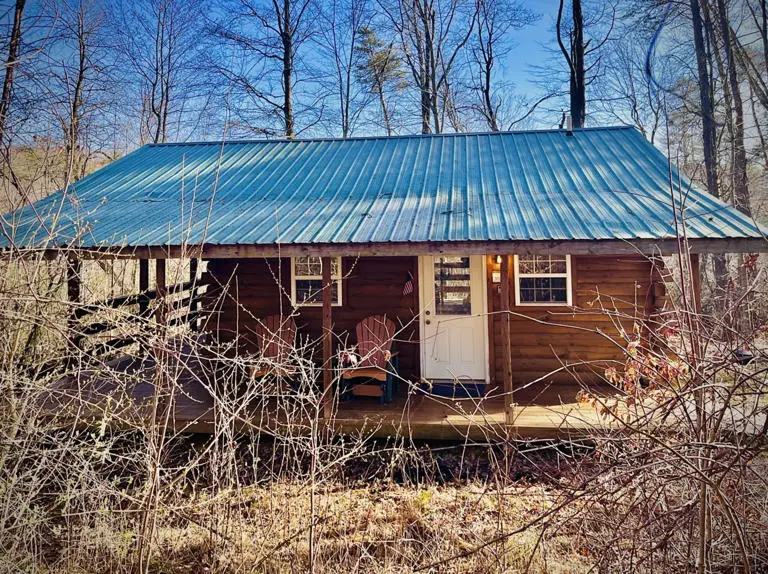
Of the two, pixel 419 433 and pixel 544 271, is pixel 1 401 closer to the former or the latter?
pixel 419 433

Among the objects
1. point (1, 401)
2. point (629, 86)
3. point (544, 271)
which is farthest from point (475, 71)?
point (1, 401)

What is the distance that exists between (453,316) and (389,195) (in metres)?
2.25

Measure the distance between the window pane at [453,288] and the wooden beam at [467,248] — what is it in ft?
7.19

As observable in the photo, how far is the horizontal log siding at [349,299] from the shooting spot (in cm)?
823

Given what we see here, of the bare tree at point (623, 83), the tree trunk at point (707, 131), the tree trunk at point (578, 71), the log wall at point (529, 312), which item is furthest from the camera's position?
the tree trunk at point (578, 71)

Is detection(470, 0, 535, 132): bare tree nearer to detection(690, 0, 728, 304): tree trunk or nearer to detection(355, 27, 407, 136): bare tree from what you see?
detection(355, 27, 407, 136): bare tree

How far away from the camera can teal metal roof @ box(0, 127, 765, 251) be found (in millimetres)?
6047

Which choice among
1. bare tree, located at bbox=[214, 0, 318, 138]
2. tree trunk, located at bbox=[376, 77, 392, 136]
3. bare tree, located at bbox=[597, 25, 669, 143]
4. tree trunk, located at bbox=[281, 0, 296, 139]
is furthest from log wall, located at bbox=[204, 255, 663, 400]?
tree trunk, located at bbox=[376, 77, 392, 136]

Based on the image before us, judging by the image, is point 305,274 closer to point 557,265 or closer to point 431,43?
point 557,265

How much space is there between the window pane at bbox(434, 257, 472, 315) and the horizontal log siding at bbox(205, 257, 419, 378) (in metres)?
0.43

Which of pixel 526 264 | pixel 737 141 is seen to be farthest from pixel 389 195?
pixel 737 141

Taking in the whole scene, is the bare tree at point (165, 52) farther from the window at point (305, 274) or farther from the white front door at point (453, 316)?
the white front door at point (453, 316)

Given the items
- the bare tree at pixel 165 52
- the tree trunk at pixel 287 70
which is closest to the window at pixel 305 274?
the tree trunk at pixel 287 70

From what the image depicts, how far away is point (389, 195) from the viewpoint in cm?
779
